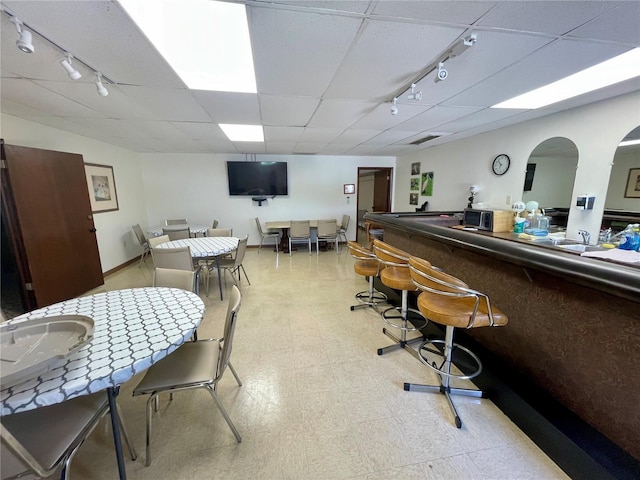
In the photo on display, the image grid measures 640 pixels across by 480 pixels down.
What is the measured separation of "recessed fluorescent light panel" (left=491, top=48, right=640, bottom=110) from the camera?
1868 millimetres

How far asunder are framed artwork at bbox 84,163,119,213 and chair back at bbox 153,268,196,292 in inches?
124

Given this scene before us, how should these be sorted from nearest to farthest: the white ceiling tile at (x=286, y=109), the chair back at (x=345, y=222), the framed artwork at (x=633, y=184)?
the white ceiling tile at (x=286, y=109) < the framed artwork at (x=633, y=184) < the chair back at (x=345, y=222)

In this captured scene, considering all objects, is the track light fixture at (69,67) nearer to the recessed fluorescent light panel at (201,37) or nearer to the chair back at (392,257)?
the recessed fluorescent light panel at (201,37)

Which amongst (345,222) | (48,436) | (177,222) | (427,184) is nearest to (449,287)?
(48,436)

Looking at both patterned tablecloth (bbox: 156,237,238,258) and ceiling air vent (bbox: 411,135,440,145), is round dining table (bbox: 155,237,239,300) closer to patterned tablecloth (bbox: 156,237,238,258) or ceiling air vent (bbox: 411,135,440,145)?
patterned tablecloth (bbox: 156,237,238,258)

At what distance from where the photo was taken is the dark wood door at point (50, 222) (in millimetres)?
2740

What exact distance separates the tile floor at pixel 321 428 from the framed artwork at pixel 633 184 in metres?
2.90

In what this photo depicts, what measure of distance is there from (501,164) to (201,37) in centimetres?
402

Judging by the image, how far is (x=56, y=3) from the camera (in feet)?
3.98

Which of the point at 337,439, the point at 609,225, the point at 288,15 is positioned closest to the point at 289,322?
the point at 337,439

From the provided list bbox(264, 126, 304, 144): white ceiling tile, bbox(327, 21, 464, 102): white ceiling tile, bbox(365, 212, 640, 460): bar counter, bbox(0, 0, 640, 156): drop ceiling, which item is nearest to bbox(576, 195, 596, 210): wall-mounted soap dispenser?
bbox(0, 0, 640, 156): drop ceiling

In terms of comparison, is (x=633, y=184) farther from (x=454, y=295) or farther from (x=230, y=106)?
(x=230, y=106)

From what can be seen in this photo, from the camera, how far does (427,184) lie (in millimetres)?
5293

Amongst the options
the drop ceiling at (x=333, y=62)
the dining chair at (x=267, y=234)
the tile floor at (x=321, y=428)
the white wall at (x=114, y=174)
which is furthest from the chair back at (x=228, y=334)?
the dining chair at (x=267, y=234)
